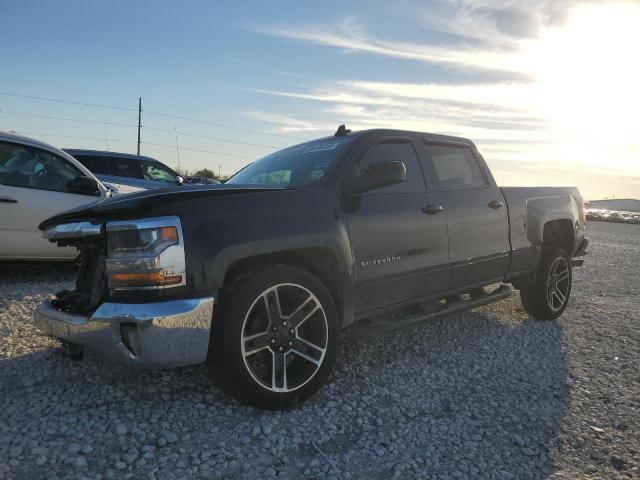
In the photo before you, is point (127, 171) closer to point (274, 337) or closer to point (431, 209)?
point (431, 209)

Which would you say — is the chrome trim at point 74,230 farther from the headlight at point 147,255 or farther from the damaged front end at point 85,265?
the headlight at point 147,255

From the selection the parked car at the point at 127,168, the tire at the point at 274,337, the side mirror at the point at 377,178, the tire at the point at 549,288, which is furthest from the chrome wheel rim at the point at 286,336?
the parked car at the point at 127,168

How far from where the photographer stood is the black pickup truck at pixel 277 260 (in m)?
2.58

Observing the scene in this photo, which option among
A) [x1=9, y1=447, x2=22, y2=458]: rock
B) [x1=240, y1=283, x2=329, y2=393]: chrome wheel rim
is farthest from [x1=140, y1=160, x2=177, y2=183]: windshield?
[x1=9, y1=447, x2=22, y2=458]: rock

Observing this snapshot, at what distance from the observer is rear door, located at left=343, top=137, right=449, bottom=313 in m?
3.41

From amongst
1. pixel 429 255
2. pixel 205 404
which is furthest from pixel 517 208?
pixel 205 404

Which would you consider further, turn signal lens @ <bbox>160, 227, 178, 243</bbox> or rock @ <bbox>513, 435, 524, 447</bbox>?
rock @ <bbox>513, 435, 524, 447</bbox>

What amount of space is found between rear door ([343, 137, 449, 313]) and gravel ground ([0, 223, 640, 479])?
2.12ft

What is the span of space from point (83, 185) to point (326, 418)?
431 centimetres

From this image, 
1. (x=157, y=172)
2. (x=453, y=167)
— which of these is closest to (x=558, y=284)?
(x=453, y=167)

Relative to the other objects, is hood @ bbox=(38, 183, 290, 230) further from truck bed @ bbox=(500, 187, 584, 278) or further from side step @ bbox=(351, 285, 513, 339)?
truck bed @ bbox=(500, 187, 584, 278)

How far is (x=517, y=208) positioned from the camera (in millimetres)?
4941

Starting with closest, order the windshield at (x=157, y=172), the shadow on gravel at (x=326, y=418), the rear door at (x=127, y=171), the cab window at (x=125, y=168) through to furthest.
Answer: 1. the shadow on gravel at (x=326, y=418)
2. the rear door at (x=127, y=171)
3. the cab window at (x=125, y=168)
4. the windshield at (x=157, y=172)

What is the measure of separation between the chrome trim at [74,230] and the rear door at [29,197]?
307 centimetres
